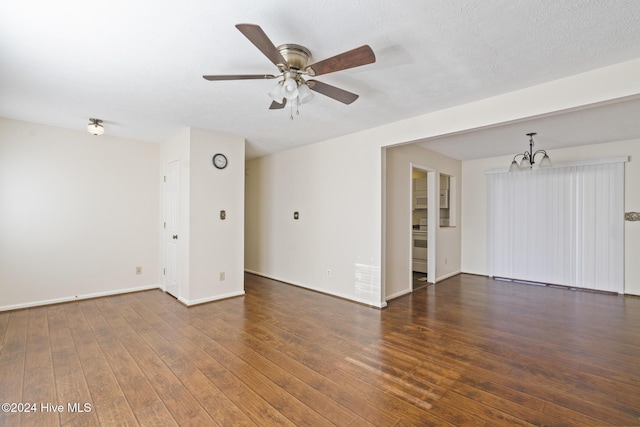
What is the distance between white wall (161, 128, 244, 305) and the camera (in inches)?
162

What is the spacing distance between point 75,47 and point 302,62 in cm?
164

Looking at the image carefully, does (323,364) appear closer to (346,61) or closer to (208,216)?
(346,61)

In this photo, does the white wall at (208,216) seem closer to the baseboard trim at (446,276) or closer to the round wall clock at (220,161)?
the round wall clock at (220,161)

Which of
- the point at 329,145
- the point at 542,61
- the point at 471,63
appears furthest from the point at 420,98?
the point at 329,145

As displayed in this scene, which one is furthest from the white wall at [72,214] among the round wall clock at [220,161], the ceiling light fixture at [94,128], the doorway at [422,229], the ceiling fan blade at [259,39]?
the doorway at [422,229]

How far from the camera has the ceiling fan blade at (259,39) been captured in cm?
153

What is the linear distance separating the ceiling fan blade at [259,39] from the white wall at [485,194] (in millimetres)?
5606

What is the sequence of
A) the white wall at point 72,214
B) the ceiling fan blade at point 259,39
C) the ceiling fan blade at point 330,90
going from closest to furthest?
the ceiling fan blade at point 259,39 → the ceiling fan blade at point 330,90 → the white wall at point 72,214

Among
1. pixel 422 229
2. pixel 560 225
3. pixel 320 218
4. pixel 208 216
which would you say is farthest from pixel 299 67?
pixel 560 225

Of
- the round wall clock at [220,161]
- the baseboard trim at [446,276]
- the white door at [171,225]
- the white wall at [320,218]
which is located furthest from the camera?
the baseboard trim at [446,276]

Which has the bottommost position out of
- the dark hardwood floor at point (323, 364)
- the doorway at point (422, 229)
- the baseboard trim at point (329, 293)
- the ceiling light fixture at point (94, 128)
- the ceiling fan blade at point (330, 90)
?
the dark hardwood floor at point (323, 364)

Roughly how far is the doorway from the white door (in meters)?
3.69

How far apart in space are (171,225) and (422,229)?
5.12 meters

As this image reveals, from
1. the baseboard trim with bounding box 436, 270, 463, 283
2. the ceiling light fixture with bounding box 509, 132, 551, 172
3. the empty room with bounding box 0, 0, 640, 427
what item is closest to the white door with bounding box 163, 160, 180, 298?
the empty room with bounding box 0, 0, 640, 427
